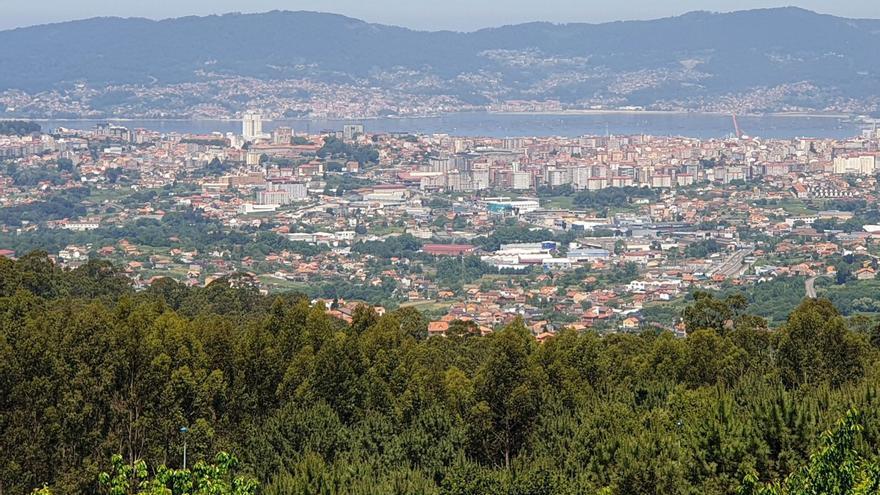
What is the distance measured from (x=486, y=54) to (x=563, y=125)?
37.9 meters

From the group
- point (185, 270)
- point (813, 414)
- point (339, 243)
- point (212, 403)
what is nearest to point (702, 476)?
point (813, 414)

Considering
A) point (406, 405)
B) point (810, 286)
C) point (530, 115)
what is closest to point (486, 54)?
point (530, 115)

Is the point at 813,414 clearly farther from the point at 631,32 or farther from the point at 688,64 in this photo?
the point at 631,32

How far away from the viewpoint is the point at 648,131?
3191 inches

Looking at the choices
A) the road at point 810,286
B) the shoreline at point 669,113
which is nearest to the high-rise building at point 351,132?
the shoreline at point 669,113

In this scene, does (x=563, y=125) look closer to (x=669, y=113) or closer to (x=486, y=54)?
(x=669, y=113)

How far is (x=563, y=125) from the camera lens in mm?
87688

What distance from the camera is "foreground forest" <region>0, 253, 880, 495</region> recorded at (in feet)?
30.1

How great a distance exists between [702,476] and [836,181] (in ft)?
141

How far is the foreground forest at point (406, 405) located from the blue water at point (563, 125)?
6564cm

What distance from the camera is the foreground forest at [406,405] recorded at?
917cm

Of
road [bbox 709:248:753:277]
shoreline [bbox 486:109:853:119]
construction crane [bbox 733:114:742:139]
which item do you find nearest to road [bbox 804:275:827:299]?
road [bbox 709:248:753:277]

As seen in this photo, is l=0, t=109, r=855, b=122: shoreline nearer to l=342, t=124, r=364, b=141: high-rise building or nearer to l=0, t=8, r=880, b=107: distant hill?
l=0, t=8, r=880, b=107: distant hill

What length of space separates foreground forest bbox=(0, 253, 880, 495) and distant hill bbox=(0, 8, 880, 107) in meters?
90.4
